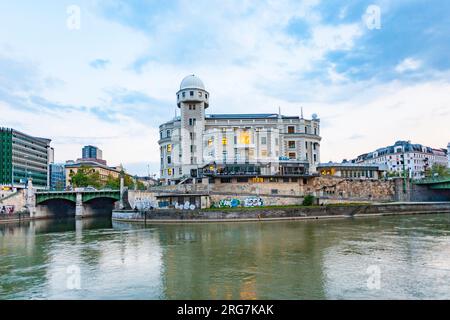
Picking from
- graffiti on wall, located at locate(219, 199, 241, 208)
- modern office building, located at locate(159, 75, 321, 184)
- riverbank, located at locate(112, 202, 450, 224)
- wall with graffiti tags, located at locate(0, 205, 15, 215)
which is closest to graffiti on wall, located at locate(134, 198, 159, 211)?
riverbank, located at locate(112, 202, 450, 224)

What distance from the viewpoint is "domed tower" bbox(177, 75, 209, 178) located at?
98.6m

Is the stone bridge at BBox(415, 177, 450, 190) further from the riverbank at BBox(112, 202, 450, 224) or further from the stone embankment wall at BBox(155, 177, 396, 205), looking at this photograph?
the riverbank at BBox(112, 202, 450, 224)

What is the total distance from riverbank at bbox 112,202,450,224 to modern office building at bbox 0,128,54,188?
271 feet

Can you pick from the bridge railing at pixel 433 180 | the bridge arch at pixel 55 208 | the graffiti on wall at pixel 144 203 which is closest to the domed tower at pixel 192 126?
the graffiti on wall at pixel 144 203

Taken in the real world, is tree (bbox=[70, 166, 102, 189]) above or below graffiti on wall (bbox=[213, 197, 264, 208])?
above

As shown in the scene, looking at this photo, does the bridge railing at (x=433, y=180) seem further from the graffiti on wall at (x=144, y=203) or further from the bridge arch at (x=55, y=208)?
the bridge arch at (x=55, y=208)

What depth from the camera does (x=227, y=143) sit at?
9588cm

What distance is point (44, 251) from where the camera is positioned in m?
38.2

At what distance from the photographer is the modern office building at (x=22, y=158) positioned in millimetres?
146750

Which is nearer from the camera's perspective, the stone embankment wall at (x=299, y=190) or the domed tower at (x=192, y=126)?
the stone embankment wall at (x=299, y=190)
